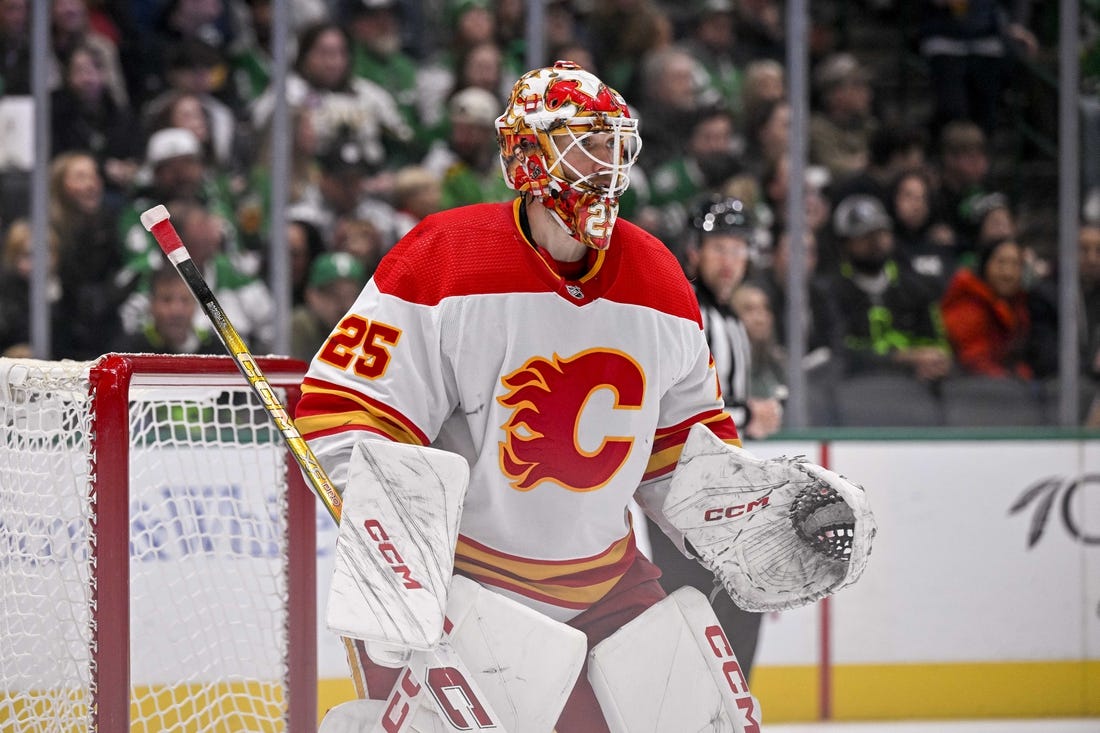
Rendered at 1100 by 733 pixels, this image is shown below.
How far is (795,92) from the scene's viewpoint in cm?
376

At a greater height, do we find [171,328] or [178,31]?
[178,31]

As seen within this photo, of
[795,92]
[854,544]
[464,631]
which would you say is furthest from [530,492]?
[795,92]

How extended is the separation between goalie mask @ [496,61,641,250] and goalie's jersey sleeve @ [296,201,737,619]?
64mm

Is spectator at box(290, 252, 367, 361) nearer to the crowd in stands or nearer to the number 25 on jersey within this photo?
the crowd in stands

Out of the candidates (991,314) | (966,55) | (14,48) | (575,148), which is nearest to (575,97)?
(575,148)

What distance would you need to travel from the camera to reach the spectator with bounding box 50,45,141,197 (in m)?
3.66

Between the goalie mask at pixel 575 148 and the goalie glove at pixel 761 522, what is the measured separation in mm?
323

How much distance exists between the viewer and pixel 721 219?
9.51ft

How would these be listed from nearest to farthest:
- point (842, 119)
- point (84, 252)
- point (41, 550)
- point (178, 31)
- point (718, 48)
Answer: point (41, 550) → point (84, 252) → point (178, 31) → point (718, 48) → point (842, 119)

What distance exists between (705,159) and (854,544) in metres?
2.59

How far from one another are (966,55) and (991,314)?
836 millimetres

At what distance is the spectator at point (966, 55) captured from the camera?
4.23 m

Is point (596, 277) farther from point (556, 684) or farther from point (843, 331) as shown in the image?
point (843, 331)

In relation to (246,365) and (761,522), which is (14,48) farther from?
(761,522)
